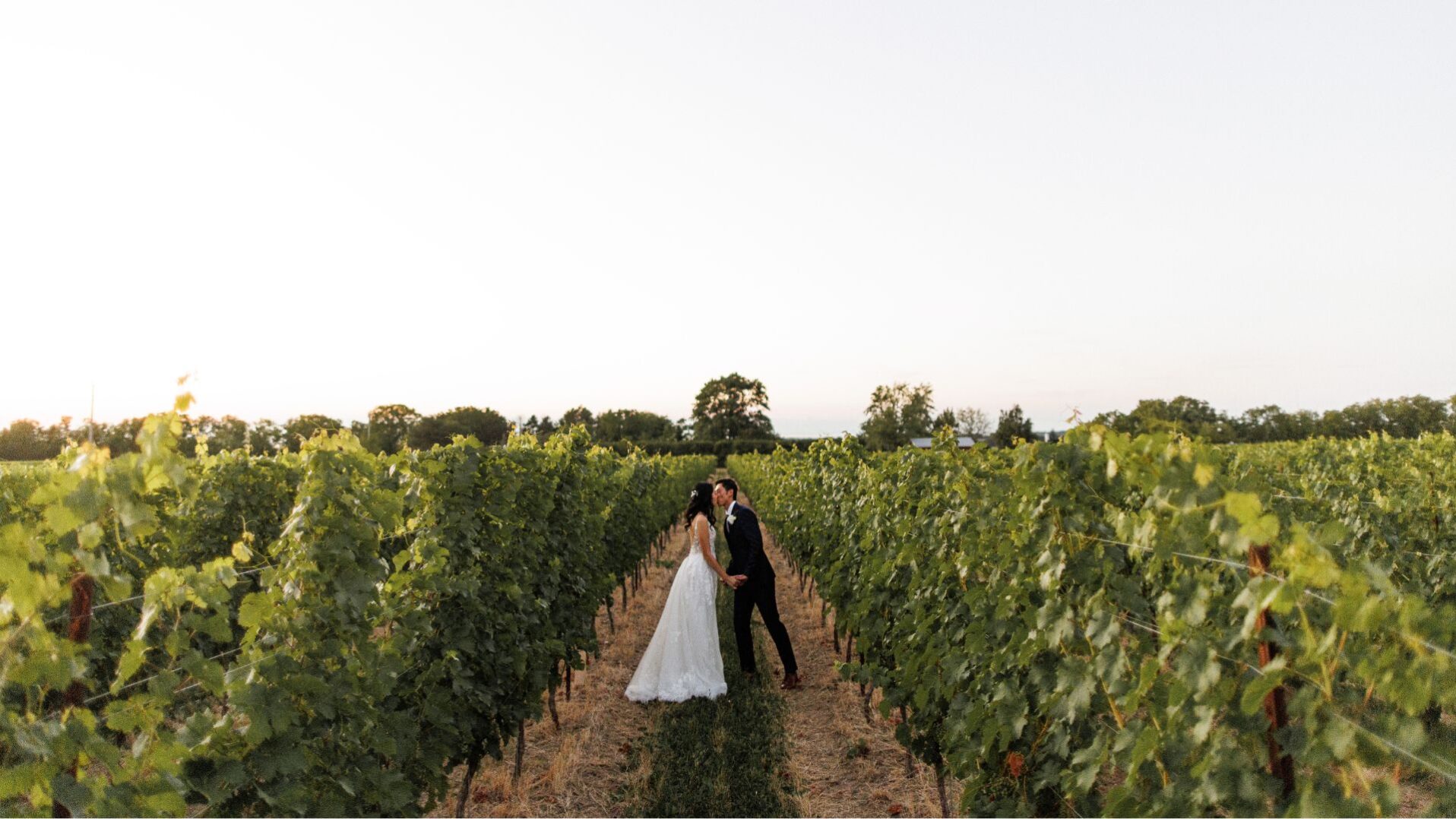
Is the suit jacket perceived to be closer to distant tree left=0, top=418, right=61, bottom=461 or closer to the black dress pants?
the black dress pants

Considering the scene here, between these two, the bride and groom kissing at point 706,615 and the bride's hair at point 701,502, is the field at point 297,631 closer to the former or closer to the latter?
the bride and groom kissing at point 706,615

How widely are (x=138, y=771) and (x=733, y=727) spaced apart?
14.9ft

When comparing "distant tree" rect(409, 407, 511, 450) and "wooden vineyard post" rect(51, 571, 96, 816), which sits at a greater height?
"distant tree" rect(409, 407, 511, 450)

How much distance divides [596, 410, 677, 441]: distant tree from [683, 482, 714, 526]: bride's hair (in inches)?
3538

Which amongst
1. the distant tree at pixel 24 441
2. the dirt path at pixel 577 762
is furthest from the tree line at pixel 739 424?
the dirt path at pixel 577 762

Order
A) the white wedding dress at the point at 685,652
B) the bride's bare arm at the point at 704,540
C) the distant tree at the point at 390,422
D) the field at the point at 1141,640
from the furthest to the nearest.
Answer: the distant tree at the point at 390,422 → the bride's bare arm at the point at 704,540 → the white wedding dress at the point at 685,652 → the field at the point at 1141,640

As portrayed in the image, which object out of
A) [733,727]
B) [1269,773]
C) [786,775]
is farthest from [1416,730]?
[733,727]

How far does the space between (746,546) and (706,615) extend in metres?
0.67

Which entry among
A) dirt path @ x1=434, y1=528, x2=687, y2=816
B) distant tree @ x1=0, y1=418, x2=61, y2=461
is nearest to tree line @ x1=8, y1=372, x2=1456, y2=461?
distant tree @ x1=0, y1=418, x2=61, y2=461

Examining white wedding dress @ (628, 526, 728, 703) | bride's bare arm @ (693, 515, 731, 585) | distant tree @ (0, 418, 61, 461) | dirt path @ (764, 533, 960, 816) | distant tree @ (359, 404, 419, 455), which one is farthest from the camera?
distant tree @ (359, 404, 419, 455)

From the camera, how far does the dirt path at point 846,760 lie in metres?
4.84

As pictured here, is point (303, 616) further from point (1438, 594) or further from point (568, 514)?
point (1438, 594)

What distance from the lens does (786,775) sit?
17.0ft

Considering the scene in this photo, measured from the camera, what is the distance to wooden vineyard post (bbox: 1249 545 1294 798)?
5.92 feet
